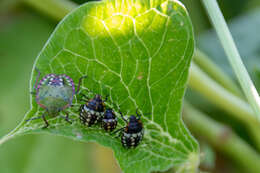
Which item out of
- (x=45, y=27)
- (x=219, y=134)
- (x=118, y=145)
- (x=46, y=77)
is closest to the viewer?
(x=46, y=77)

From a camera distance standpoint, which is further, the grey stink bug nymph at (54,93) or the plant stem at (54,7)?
the plant stem at (54,7)

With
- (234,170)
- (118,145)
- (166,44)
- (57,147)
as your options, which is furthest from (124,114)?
(234,170)

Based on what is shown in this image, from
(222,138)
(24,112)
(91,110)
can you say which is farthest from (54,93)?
(222,138)

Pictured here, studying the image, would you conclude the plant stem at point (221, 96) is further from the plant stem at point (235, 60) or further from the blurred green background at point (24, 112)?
the plant stem at point (235, 60)

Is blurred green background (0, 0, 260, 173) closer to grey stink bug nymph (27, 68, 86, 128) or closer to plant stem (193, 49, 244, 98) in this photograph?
plant stem (193, 49, 244, 98)

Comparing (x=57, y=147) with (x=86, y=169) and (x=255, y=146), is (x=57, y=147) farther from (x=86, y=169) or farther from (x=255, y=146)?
(x=255, y=146)

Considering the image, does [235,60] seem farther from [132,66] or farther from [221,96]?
[221,96]

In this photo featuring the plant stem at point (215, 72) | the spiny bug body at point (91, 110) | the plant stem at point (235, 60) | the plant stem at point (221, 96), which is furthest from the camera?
the plant stem at point (215, 72)

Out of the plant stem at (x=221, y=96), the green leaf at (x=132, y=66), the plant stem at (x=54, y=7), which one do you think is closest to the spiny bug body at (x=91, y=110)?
the green leaf at (x=132, y=66)
